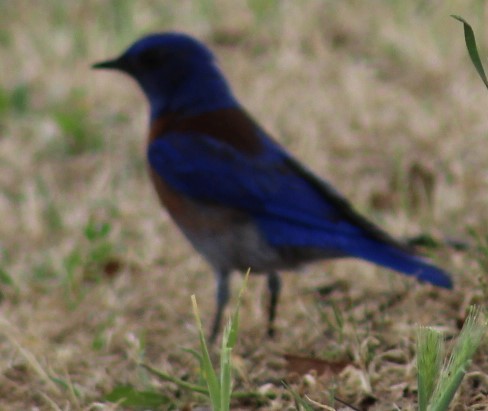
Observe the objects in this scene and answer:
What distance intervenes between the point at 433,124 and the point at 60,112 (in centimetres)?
204

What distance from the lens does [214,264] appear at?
4164mm

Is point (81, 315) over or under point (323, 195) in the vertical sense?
under

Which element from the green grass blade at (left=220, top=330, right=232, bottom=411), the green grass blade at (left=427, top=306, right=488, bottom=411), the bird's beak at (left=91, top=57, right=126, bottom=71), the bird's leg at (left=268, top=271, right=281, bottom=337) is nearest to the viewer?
the green grass blade at (left=427, top=306, right=488, bottom=411)

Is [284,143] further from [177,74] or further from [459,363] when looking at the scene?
[459,363]

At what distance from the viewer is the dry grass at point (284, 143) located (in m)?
3.42

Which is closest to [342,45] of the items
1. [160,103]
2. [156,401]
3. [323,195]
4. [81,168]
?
[81,168]

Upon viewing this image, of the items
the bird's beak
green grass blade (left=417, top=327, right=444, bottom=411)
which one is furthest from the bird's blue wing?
green grass blade (left=417, top=327, right=444, bottom=411)

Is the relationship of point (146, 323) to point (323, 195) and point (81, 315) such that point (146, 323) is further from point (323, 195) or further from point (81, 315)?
point (323, 195)

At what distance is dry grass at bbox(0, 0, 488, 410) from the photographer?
342 cm

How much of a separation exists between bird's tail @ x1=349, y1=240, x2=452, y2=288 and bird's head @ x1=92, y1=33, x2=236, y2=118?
1094 mm

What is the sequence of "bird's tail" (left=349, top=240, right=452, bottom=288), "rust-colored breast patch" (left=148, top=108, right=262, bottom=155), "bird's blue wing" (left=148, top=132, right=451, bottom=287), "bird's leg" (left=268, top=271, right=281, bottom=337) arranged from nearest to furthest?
"bird's tail" (left=349, top=240, right=452, bottom=288) < "bird's blue wing" (left=148, top=132, right=451, bottom=287) < "bird's leg" (left=268, top=271, right=281, bottom=337) < "rust-colored breast patch" (left=148, top=108, right=262, bottom=155)

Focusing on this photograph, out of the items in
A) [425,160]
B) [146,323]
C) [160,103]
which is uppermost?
[160,103]

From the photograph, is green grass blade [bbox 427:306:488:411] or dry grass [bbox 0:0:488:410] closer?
green grass blade [bbox 427:306:488:411]

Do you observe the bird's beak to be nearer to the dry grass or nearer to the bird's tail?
the dry grass
